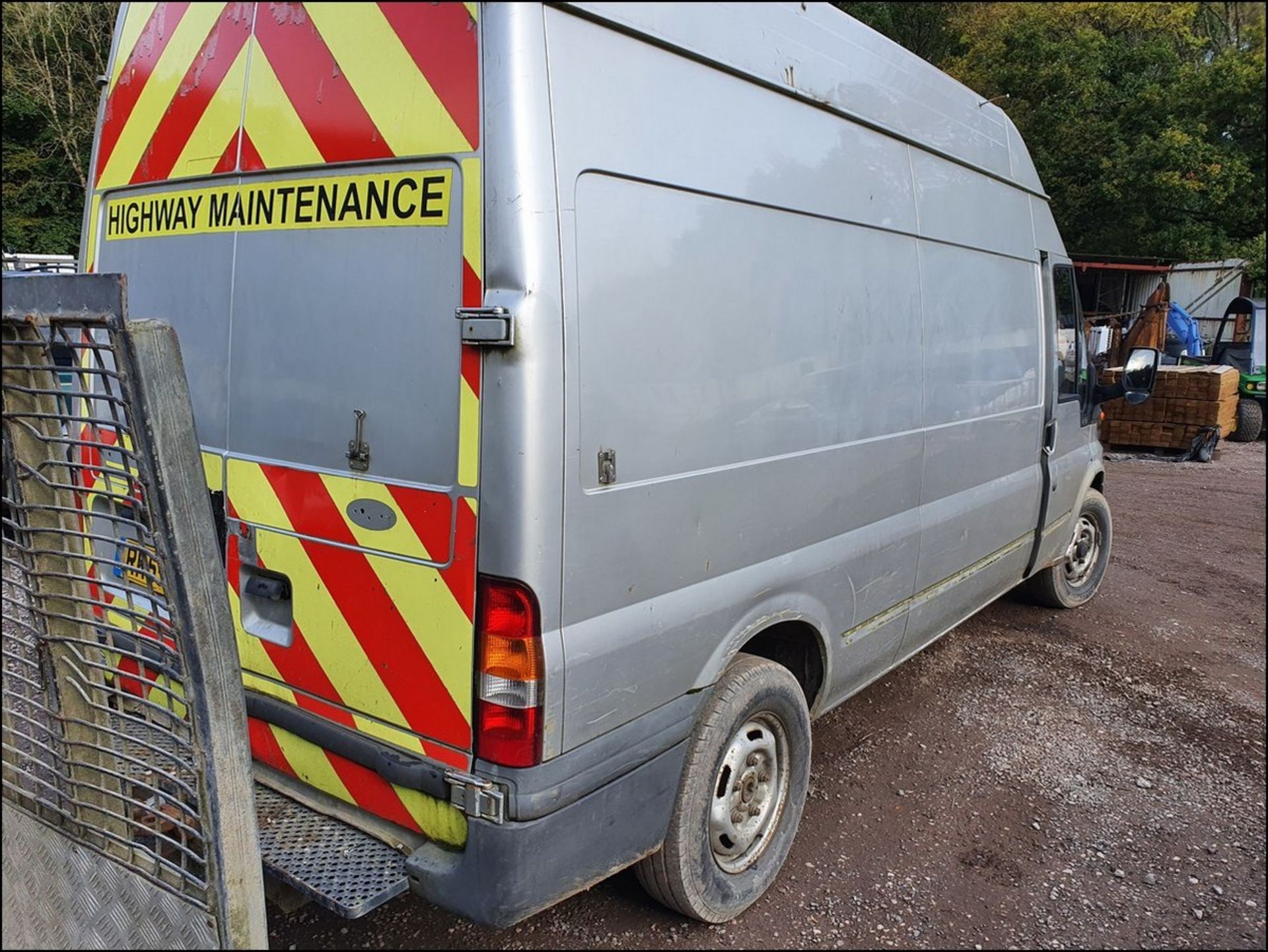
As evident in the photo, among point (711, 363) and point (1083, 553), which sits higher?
point (711, 363)

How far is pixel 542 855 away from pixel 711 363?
1336mm

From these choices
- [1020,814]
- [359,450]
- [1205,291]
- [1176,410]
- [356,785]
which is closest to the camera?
[359,450]

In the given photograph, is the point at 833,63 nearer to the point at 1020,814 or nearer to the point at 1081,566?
the point at 1020,814

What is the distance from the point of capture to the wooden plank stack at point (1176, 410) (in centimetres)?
1169

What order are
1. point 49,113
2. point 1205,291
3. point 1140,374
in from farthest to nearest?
1. point 49,113
2. point 1205,291
3. point 1140,374

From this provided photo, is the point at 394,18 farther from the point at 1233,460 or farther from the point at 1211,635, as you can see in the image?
the point at 1233,460

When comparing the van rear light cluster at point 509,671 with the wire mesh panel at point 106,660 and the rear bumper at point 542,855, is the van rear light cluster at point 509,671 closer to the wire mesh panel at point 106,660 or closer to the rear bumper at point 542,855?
the rear bumper at point 542,855

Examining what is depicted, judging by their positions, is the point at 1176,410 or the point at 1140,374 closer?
the point at 1140,374

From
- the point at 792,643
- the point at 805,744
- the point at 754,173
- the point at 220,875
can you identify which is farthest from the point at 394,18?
the point at 805,744

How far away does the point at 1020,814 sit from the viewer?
340 centimetres

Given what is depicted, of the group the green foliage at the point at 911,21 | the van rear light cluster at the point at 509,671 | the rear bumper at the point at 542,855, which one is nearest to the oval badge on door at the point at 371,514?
the van rear light cluster at the point at 509,671

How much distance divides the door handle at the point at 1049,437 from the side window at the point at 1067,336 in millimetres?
169

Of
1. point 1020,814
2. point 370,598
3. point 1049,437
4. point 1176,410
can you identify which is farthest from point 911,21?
point 1176,410

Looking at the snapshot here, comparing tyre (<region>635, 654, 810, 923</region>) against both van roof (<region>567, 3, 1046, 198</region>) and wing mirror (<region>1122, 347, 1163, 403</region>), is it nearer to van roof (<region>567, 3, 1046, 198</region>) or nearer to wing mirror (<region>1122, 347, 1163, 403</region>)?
van roof (<region>567, 3, 1046, 198</region>)
